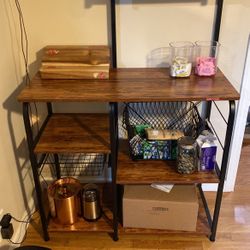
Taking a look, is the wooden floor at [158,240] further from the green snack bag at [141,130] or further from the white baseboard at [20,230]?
the green snack bag at [141,130]

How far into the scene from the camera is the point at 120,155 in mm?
1775

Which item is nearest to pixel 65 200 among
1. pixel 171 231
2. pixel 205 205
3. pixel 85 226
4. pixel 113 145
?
pixel 85 226

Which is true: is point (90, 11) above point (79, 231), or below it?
above

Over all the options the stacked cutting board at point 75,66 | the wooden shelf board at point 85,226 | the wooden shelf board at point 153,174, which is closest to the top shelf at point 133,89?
the stacked cutting board at point 75,66

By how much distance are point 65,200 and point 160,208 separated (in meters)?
0.49

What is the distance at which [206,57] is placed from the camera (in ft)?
5.31

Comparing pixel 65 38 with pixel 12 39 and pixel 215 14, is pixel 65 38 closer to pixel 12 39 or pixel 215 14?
pixel 12 39

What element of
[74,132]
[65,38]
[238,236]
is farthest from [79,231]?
[65,38]

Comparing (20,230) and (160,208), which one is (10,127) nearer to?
(20,230)

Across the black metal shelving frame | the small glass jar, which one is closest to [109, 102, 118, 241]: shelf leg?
the black metal shelving frame

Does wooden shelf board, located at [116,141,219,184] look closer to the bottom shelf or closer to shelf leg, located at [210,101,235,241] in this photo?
shelf leg, located at [210,101,235,241]

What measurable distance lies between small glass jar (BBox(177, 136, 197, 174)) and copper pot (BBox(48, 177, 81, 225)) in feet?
1.91

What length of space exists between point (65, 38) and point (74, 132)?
1.62ft

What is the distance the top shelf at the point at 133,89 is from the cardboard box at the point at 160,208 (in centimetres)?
58
